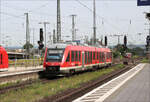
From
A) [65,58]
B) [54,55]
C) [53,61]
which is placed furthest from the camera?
[54,55]

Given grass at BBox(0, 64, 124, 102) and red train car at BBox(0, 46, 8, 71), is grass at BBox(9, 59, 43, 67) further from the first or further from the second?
grass at BBox(0, 64, 124, 102)

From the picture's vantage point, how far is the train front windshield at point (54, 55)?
78.8 ft

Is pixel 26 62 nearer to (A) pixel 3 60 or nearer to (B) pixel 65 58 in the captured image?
(A) pixel 3 60

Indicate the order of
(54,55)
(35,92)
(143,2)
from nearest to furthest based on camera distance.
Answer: (35,92), (143,2), (54,55)

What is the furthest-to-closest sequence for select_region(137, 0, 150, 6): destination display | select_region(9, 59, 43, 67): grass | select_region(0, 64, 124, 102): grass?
1. select_region(9, 59, 43, 67): grass
2. select_region(137, 0, 150, 6): destination display
3. select_region(0, 64, 124, 102): grass

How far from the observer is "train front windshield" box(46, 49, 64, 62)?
2402cm

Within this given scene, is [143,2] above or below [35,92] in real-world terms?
above

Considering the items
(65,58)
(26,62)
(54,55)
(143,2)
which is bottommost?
(26,62)

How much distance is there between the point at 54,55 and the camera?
2442 cm

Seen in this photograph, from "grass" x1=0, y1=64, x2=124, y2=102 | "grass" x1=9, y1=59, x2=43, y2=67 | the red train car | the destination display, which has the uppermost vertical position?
the destination display

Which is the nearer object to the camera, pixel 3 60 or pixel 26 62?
pixel 3 60

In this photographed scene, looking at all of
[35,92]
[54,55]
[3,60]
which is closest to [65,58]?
[54,55]

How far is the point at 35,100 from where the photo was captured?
11.9 meters

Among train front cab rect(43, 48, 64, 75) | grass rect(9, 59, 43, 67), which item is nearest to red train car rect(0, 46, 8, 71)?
train front cab rect(43, 48, 64, 75)
